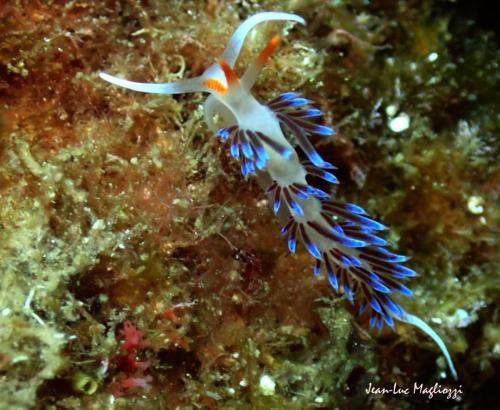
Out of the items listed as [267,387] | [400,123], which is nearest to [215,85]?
[400,123]

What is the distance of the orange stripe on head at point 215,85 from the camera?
247 centimetres

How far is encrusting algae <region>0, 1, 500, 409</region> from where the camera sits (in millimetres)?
2439

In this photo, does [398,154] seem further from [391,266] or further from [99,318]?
[99,318]

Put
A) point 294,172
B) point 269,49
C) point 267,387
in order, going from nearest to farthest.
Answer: point 269,49 < point 294,172 < point 267,387

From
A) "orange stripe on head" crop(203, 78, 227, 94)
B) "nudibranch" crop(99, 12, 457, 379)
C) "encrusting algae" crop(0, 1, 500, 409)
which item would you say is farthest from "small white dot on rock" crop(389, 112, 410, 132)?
"orange stripe on head" crop(203, 78, 227, 94)

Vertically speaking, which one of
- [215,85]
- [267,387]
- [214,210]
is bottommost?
[267,387]

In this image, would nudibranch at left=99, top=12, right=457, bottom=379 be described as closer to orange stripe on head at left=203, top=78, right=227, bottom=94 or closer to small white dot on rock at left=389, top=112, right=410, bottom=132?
orange stripe on head at left=203, top=78, right=227, bottom=94

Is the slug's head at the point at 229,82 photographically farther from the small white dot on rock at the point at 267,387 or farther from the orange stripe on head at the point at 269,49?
the small white dot on rock at the point at 267,387

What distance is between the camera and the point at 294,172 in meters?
2.76

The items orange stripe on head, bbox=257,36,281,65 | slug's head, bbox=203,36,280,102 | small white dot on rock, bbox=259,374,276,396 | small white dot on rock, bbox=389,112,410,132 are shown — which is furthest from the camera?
small white dot on rock, bbox=389,112,410,132

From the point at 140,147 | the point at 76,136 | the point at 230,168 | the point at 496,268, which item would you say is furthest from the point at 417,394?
the point at 76,136

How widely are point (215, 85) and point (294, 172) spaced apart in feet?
2.12
